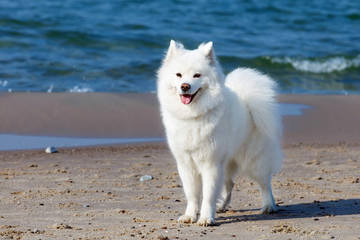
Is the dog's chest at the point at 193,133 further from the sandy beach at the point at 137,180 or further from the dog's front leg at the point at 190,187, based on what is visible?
the sandy beach at the point at 137,180

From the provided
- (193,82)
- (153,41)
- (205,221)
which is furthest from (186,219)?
(153,41)

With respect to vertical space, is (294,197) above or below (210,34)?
above

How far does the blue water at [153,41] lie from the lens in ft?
43.8

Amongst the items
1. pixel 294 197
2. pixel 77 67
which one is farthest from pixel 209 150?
pixel 77 67

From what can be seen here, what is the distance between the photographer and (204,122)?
16.1ft

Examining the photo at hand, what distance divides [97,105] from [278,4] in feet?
50.7

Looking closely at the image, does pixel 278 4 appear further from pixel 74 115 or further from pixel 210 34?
pixel 74 115

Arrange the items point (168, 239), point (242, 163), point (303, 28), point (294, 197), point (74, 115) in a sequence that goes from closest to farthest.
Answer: point (168, 239), point (242, 163), point (294, 197), point (74, 115), point (303, 28)

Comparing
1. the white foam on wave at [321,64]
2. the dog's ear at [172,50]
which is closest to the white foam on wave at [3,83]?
the white foam on wave at [321,64]

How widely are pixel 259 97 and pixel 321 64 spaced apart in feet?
36.3

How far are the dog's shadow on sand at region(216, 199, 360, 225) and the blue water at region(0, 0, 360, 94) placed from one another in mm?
6969

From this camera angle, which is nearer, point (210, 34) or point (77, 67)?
point (77, 67)

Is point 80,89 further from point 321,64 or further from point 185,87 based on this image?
point 185,87

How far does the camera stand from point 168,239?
440cm
